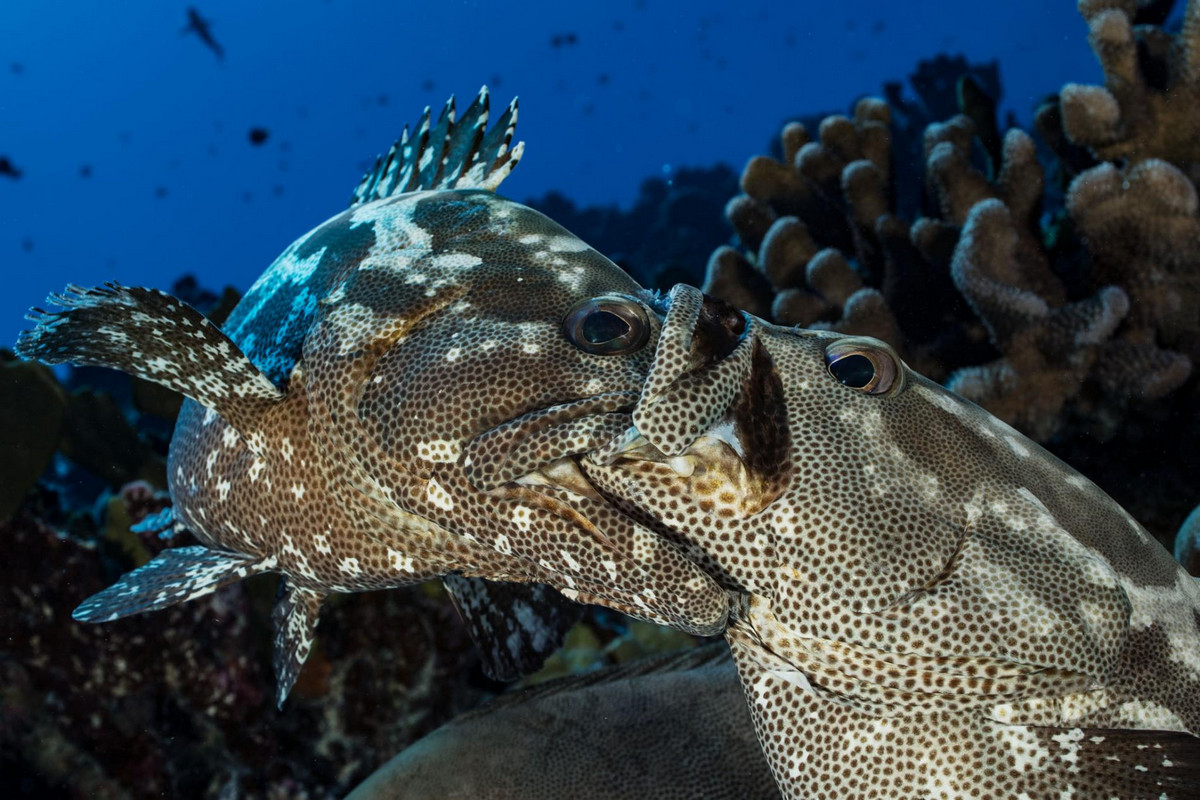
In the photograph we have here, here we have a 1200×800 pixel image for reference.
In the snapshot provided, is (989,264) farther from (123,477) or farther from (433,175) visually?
(123,477)

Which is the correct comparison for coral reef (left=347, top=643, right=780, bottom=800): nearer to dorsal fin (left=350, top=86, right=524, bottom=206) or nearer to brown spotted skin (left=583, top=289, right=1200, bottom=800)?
brown spotted skin (left=583, top=289, right=1200, bottom=800)

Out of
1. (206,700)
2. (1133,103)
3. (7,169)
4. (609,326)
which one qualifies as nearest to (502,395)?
(609,326)

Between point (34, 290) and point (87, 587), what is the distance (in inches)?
4408

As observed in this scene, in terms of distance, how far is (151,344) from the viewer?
2.04 m

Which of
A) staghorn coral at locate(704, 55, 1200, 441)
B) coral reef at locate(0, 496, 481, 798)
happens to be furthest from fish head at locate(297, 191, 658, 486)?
staghorn coral at locate(704, 55, 1200, 441)

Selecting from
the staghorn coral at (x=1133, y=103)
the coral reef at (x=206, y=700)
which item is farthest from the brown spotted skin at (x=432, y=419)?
the staghorn coral at (x=1133, y=103)

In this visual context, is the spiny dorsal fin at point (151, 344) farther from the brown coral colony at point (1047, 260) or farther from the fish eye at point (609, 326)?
the brown coral colony at point (1047, 260)

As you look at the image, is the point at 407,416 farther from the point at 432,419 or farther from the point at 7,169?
the point at 7,169

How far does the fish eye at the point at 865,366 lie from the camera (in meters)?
1.69

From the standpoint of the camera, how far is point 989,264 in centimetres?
401

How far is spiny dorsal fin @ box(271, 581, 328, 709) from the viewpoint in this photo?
2.41 meters

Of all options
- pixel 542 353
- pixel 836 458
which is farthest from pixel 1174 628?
pixel 542 353

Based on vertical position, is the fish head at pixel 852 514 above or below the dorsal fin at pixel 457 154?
below

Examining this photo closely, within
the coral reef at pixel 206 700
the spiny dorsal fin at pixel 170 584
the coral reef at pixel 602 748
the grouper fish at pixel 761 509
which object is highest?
the grouper fish at pixel 761 509
